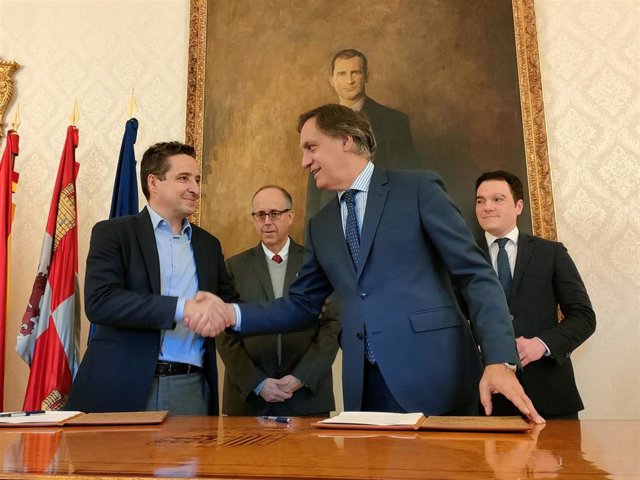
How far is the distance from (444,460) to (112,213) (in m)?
3.05

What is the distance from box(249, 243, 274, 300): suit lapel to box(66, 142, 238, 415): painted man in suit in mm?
293

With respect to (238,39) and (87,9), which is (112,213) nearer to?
(238,39)

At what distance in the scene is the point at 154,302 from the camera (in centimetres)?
248

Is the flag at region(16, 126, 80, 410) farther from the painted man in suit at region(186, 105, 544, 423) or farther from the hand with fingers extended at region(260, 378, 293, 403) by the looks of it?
the painted man in suit at region(186, 105, 544, 423)

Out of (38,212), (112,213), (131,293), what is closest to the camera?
(131,293)

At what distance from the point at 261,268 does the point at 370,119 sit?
1305 millimetres

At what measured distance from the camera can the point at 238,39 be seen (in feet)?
14.1

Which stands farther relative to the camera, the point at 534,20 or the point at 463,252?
the point at 534,20

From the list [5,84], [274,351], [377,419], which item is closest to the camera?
[377,419]

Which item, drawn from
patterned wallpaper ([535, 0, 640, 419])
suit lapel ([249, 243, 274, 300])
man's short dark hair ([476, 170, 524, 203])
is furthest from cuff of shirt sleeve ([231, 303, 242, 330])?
patterned wallpaper ([535, 0, 640, 419])

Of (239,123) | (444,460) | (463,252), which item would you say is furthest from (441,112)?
(444,460)

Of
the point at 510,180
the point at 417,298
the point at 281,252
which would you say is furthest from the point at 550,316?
the point at 281,252

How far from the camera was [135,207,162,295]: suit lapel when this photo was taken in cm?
267

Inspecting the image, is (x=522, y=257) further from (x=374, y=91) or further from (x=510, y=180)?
(x=374, y=91)
